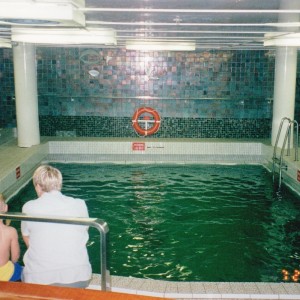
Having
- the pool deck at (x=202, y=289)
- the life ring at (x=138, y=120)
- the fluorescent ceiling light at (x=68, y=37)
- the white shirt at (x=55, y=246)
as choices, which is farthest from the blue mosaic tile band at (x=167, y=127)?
the white shirt at (x=55, y=246)

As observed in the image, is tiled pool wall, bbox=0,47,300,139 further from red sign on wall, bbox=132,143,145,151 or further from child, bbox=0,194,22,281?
child, bbox=0,194,22,281

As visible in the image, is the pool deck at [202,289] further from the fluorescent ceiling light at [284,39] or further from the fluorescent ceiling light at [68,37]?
the fluorescent ceiling light at [284,39]

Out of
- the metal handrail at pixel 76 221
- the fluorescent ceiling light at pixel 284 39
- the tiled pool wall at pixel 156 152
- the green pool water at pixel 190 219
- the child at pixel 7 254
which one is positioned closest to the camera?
the metal handrail at pixel 76 221

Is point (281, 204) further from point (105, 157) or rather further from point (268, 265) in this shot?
point (105, 157)

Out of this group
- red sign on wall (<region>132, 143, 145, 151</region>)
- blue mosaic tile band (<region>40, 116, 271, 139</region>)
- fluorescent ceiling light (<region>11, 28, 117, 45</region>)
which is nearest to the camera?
fluorescent ceiling light (<region>11, 28, 117, 45</region>)

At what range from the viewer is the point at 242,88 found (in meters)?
12.5

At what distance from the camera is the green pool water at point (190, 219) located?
507cm

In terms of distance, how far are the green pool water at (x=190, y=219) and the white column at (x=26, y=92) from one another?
121 centimetres

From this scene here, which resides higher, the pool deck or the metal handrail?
the metal handrail

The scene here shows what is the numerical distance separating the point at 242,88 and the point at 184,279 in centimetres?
871

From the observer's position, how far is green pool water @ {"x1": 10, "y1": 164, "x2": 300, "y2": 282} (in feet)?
16.6

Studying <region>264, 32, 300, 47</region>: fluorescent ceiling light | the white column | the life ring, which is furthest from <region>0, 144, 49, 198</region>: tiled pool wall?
<region>264, 32, 300, 47</region>: fluorescent ceiling light

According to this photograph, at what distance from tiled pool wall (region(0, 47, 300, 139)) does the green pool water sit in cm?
260

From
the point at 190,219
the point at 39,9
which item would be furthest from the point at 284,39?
the point at 39,9
